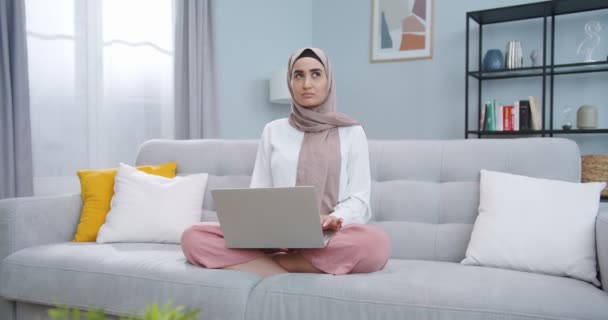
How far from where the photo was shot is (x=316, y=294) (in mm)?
1414

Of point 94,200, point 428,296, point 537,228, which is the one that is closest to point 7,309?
point 94,200

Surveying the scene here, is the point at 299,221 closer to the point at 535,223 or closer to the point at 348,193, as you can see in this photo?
the point at 348,193

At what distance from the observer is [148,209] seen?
203cm

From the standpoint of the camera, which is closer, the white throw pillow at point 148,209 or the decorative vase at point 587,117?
the white throw pillow at point 148,209

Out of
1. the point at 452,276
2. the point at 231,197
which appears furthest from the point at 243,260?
the point at 452,276

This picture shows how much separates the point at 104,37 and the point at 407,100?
2.48 m

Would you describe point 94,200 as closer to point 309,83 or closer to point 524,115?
point 309,83

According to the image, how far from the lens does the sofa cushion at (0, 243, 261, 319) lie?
148 centimetres

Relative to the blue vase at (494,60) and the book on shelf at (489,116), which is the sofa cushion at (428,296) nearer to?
the book on shelf at (489,116)

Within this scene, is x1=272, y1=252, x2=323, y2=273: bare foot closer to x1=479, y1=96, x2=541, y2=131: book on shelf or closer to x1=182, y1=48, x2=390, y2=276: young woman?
x1=182, y1=48, x2=390, y2=276: young woman

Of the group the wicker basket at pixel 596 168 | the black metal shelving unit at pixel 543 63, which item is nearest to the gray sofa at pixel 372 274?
the wicker basket at pixel 596 168

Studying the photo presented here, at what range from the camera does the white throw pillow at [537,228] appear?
1.53m

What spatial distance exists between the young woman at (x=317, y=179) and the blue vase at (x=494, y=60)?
2.34 m

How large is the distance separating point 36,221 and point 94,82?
4.34 ft
